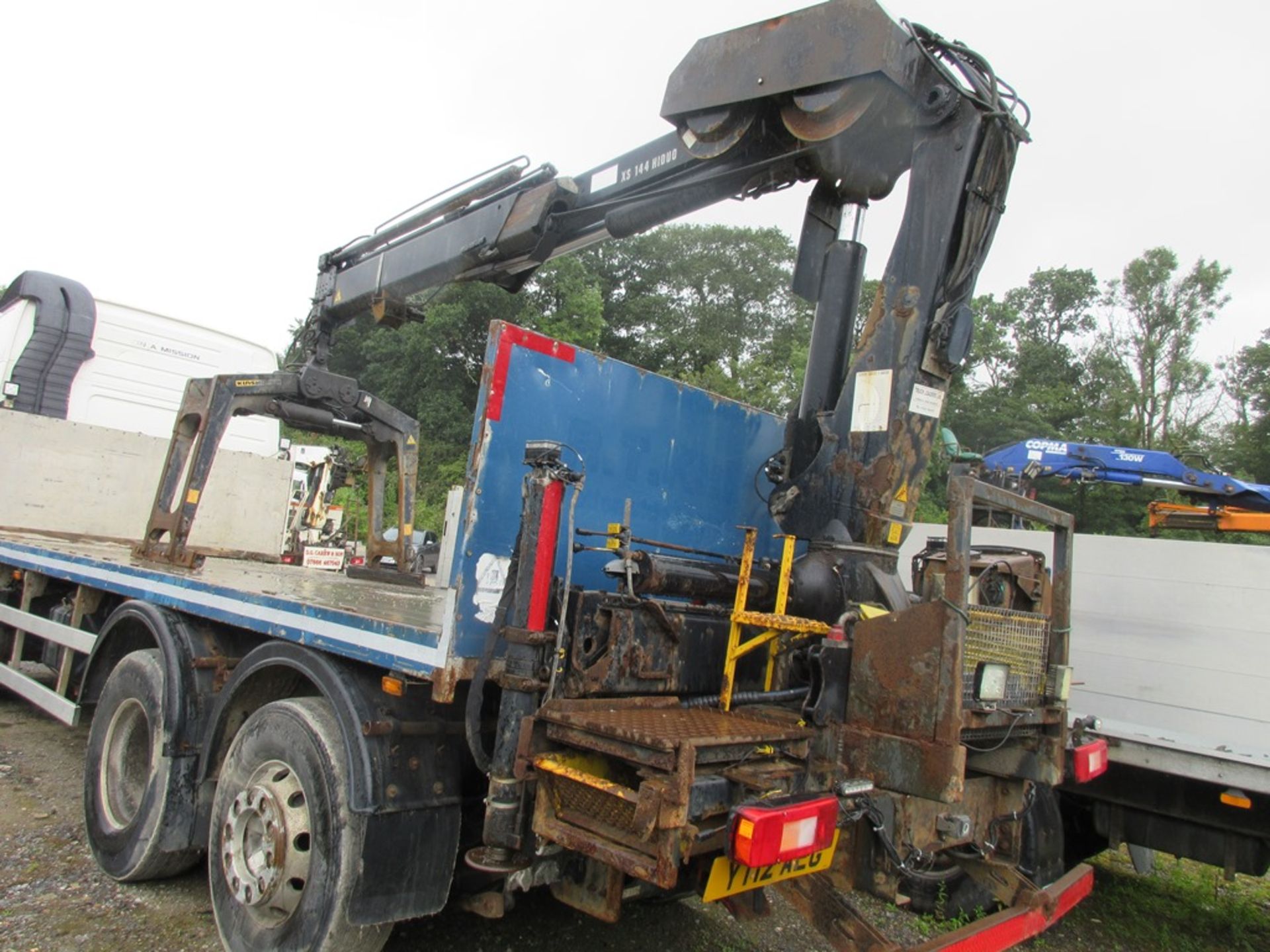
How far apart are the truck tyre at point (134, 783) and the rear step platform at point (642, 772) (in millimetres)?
2224

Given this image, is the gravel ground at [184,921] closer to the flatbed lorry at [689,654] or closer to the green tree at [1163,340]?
the flatbed lorry at [689,654]

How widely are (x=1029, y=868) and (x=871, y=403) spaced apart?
245 centimetres

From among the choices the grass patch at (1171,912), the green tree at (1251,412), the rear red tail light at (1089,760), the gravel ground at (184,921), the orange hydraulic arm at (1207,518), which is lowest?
the gravel ground at (184,921)

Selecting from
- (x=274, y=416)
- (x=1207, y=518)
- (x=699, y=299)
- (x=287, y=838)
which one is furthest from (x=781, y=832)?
(x=699, y=299)

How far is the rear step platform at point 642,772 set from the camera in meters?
2.17

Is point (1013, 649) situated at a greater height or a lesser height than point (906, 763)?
greater

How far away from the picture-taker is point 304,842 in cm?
308

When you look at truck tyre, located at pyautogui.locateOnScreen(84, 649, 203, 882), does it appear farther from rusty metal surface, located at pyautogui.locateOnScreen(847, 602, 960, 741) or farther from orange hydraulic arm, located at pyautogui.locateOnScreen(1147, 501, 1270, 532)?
orange hydraulic arm, located at pyautogui.locateOnScreen(1147, 501, 1270, 532)

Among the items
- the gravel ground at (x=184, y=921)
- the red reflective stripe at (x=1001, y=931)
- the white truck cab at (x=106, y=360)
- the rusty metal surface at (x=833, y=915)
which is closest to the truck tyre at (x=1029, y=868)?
the gravel ground at (x=184, y=921)

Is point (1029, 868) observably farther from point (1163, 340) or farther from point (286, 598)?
point (1163, 340)

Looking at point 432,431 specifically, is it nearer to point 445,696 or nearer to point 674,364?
point 674,364

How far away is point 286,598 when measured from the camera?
3.48 m

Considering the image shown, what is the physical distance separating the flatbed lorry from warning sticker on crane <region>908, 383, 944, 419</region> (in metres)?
0.02

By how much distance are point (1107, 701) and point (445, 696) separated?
3517mm
